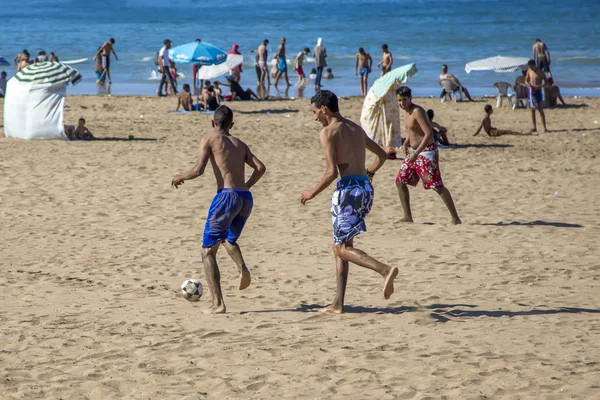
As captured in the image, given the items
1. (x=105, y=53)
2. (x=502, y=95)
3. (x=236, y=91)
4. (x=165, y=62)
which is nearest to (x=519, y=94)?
(x=502, y=95)

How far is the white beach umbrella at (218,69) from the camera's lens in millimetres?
21875

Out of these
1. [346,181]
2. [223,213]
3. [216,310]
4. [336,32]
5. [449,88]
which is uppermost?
[336,32]

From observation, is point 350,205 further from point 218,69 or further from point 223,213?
point 218,69

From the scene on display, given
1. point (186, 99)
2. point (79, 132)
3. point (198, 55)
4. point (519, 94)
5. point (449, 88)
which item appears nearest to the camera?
point (79, 132)

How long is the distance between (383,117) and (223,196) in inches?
336

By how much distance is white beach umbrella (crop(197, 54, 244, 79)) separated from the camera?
21.9m

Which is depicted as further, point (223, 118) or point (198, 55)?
point (198, 55)

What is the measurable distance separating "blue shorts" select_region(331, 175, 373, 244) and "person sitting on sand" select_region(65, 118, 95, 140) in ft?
33.0

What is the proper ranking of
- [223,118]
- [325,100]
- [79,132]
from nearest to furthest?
[325,100]
[223,118]
[79,132]

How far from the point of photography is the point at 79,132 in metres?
15.6

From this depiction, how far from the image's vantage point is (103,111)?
19906 mm

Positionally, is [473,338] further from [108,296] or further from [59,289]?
[59,289]

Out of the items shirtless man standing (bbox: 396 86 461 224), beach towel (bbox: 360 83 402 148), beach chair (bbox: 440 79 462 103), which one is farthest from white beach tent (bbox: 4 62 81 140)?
beach chair (bbox: 440 79 462 103)

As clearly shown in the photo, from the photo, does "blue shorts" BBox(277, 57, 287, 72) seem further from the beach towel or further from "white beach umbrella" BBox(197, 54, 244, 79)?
the beach towel
